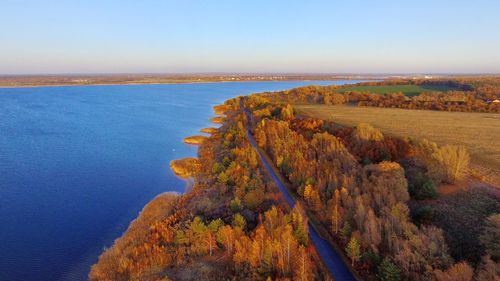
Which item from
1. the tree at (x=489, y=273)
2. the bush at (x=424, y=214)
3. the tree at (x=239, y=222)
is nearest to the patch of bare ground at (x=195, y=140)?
the tree at (x=239, y=222)

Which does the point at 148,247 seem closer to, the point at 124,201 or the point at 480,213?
the point at 124,201

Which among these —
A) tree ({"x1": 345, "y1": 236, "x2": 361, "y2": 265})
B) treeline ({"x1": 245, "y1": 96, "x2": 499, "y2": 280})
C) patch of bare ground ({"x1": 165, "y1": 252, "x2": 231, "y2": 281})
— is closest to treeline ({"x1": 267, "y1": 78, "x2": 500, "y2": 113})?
treeline ({"x1": 245, "y1": 96, "x2": 499, "y2": 280})

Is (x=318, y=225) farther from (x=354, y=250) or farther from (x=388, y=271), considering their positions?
Result: (x=388, y=271)

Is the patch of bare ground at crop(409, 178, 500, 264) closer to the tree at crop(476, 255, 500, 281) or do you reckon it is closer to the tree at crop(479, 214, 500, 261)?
the tree at crop(479, 214, 500, 261)

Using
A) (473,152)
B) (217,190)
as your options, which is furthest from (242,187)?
(473,152)

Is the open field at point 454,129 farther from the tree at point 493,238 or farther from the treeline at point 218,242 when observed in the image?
the treeline at point 218,242

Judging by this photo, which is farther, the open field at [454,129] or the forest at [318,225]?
the open field at [454,129]
